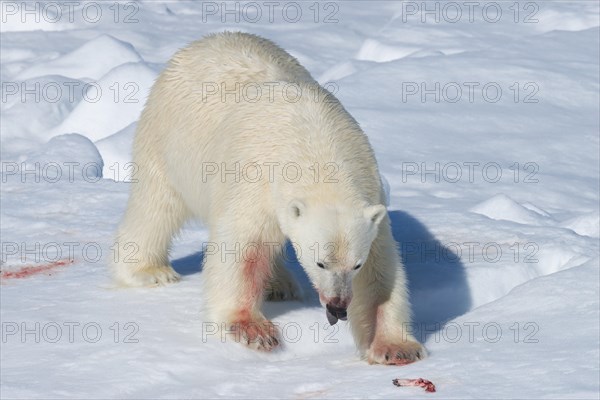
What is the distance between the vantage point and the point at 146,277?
16.5 feet

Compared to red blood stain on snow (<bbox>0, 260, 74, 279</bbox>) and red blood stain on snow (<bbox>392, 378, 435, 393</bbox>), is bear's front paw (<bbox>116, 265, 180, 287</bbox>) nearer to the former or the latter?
red blood stain on snow (<bbox>0, 260, 74, 279</bbox>)

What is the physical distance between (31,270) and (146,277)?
0.65 metres

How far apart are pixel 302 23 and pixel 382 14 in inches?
41.8

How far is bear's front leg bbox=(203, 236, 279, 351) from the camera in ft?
13.7

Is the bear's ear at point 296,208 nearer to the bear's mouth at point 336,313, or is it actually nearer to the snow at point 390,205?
the bear's mouth at point 336,313

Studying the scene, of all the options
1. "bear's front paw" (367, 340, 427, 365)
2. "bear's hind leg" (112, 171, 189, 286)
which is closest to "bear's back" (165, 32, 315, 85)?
"bear's hind leg" (112, 171, 189, 286)

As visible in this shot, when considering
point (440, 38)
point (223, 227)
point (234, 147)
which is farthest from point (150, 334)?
point (440, 38)

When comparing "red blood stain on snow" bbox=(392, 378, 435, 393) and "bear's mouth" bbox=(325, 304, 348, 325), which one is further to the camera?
"bear's mouth" bbox=(325, 304, 348, 325)

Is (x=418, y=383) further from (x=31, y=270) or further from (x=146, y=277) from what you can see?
(x=31, y=270)

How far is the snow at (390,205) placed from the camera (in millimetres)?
3834

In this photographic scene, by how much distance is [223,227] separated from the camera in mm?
4234

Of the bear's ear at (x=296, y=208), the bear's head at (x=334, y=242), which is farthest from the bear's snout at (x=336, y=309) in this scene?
the bear's ear at (x=296, y=208)

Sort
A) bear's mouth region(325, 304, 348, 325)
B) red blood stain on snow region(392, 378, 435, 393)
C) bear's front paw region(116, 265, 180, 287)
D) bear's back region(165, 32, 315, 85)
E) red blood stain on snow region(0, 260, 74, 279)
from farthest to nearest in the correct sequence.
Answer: red blood stain on snow region(0, 260, 74, 279) → bear's front paw region(116, 265, 180, 287) → bear's back region(165, 32, 315, 85) → bear's mouth region(325, 304, 348, 325) → red blood stain on snow region(392, 378, 435, 393)

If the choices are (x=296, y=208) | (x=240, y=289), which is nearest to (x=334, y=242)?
(x=296, y=208)
